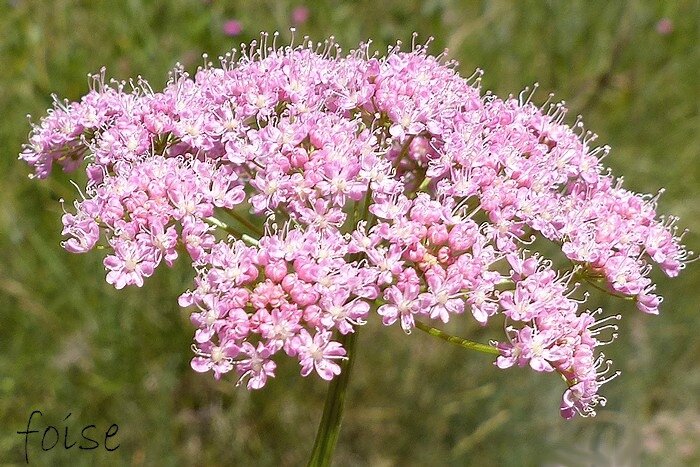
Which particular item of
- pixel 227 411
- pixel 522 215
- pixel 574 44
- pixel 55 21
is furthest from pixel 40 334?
pixel 574 44

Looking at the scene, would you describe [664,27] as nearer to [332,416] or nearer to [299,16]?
[299,16]

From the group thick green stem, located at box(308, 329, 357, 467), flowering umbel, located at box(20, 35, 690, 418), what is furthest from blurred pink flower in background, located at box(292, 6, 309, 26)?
thick green stem, located at box(308, 329, 357, 467)

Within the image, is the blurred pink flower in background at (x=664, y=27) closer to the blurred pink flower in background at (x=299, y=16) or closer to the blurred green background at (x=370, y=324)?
the blurred green background at (x=370, y=324)

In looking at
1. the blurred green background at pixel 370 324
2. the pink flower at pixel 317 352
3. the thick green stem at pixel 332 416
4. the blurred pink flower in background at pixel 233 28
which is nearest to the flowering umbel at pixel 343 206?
the pink flower at pixel 317 352

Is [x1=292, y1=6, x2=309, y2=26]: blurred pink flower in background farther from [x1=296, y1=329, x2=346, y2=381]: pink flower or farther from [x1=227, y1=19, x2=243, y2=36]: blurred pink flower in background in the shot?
[x1=296, y1=329, x2=346, y2=381]: pink flower

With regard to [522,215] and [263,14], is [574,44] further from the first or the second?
[522,215]

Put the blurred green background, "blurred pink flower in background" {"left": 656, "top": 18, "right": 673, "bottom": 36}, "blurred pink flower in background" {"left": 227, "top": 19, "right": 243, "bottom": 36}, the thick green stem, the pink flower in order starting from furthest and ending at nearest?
"blurred pink flower in background" {"left": 656, "top": 18, "right": 673, "bottom": 36} → "blurred pink flower in background" {"left": 227, "top": 19, "right": 243, "bottom": 36} → the blurred green background → the thick green stem → the pink flower

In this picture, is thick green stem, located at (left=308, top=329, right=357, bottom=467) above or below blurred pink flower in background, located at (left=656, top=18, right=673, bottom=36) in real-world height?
below
